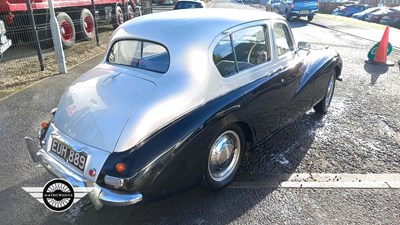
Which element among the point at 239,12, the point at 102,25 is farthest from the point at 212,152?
the point at 102,25

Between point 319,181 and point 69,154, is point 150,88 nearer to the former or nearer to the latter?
point 69,154

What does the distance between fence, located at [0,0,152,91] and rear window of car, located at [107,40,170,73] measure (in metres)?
4.23

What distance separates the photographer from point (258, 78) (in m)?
3.14

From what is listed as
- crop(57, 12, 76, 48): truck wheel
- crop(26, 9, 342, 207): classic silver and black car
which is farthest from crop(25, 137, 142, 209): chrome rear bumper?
crop(57, 12, 76, 48): truck wheel

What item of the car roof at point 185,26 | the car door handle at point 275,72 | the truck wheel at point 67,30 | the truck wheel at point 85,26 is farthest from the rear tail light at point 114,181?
the truck wheel at point 85,26

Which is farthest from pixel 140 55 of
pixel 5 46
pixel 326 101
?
pixel 5 46

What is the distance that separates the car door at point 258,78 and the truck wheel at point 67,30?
7616 millimetres

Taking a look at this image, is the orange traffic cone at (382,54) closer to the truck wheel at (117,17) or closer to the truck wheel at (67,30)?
the truck wheel at (67,30)

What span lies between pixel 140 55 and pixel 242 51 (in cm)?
107

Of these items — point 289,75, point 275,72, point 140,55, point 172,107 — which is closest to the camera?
point 172,107

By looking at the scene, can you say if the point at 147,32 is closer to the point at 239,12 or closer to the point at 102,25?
the point at 239,12

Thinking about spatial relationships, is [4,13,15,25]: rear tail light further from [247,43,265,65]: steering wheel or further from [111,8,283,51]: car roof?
[247,43,265,65]: steering wheel

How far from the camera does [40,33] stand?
8.92 meters

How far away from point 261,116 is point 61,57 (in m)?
5.53
